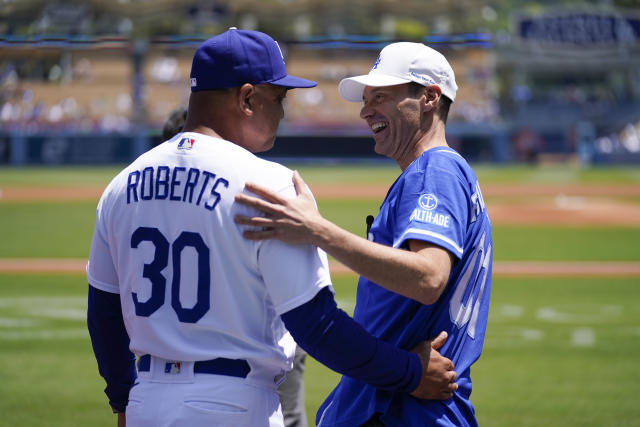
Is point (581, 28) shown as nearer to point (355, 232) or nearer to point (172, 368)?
point (355, 232)

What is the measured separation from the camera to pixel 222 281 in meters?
2.21

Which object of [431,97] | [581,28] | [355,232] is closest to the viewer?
[431,97]

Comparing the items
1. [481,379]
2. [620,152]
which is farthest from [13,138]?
[481,379]

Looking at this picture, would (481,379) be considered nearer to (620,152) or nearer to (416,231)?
(416,231)

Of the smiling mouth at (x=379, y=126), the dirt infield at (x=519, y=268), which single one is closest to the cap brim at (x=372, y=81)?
the smiling mouth at (x=379, y=126)

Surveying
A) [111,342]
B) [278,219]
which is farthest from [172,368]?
[278,219]

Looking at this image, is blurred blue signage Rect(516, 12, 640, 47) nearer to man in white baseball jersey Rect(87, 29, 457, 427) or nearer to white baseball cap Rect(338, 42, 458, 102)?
white baseball cap Rect(338, 42, 458, 102)

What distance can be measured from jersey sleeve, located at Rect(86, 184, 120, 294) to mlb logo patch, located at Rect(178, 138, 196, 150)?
15.3 inches

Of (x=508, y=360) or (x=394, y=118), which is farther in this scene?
(x=508, y=360)

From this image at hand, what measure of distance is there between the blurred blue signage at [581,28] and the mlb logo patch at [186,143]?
2192 inches

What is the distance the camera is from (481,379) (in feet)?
22.4

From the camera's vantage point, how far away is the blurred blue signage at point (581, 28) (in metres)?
54.0

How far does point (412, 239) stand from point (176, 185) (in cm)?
75

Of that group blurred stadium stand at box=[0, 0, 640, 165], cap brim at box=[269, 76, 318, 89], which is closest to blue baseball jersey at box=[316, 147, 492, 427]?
cap brim at box=[269, 76, 318, 89]
